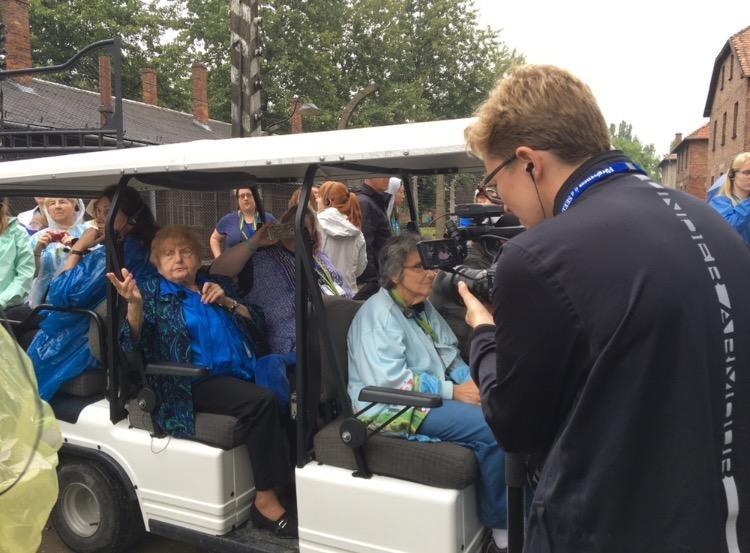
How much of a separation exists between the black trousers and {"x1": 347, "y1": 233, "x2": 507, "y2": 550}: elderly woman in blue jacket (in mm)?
440

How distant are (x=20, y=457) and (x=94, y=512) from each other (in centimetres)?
178

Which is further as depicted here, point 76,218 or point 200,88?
point 200,88

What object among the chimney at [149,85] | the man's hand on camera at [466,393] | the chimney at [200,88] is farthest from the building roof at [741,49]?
the man's hand on camera at [466,393]

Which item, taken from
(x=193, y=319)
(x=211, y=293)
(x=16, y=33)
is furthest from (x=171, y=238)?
(x=16, y=33)

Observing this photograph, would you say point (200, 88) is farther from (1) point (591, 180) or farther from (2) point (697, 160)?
(2) point (697, 160)

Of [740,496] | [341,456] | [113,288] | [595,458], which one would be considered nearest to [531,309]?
[595,458]

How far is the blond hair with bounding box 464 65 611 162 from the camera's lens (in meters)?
1.27

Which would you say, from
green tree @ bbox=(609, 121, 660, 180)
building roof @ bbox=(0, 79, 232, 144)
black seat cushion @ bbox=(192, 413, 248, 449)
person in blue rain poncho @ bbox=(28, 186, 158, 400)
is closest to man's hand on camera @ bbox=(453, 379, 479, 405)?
black seat cushion @ bbox=(192, 413, 248, 449)

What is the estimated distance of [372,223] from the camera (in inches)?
191

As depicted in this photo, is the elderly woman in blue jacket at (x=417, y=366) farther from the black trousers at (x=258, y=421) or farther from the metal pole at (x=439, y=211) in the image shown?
the metal pole at (x=439, y=211)

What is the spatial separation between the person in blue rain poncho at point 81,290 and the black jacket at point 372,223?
1865mm

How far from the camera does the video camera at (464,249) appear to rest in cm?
185

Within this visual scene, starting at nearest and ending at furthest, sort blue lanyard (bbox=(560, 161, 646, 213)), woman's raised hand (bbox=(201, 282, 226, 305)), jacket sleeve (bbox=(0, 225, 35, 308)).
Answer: blue lanyard (bbox=(560, 161, 646, 213)) < woman's raised hand (bbox=(201, 282, 226, 305)) < jacket sleeve (bbox=(0, 225, 35, 308))

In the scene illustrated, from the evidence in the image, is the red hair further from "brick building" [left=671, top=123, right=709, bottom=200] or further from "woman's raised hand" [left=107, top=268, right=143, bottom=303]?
"brick building" [left=671, top=123, right=709, bottom=200]
